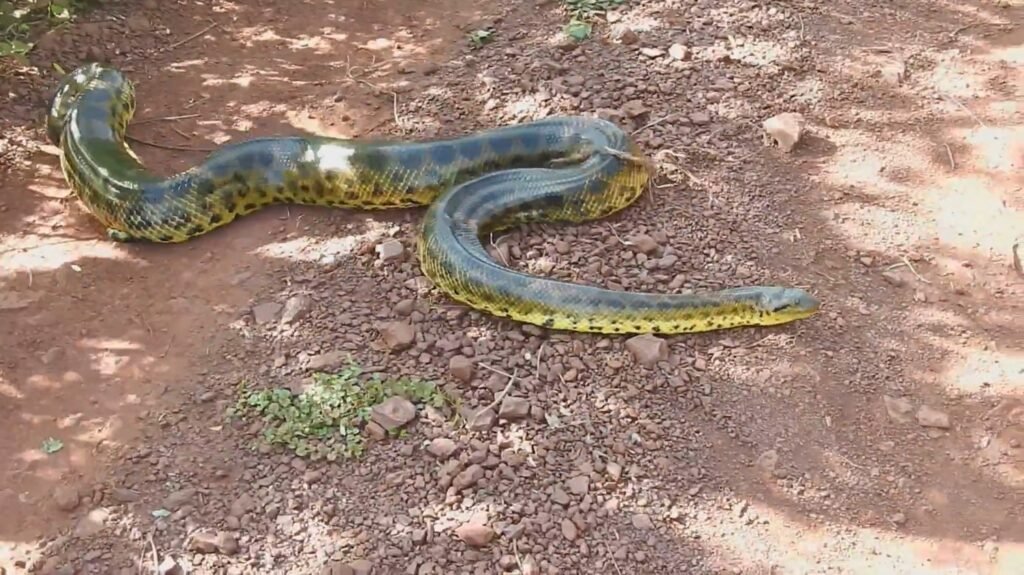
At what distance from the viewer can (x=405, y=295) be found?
20.0 ft

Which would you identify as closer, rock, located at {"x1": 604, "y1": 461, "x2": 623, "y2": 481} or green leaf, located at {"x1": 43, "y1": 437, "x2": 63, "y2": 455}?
rock, located at {"x1": 604, "y1": 461, "x2": 623, "y2": 481}

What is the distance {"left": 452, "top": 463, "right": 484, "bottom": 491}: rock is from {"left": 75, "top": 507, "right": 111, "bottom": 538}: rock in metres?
1.69

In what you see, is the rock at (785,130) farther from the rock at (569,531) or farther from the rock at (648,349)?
the rock at (569,531)

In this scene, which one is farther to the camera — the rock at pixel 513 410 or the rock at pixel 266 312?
the rock at pixel 266 312

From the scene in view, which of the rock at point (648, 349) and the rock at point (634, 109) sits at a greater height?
the rock at point (634, 109)

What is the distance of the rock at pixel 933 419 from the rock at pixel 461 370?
2.45 metres

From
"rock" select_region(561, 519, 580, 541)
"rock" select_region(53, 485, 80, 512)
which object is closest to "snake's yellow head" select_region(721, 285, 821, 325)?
"rock" select_region(561, 519, 580, 541)

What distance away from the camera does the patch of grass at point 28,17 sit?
7781 mm

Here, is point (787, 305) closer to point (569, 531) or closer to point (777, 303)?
point (777, 303)

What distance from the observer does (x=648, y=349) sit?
18.4ft

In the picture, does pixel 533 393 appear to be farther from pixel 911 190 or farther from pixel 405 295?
pixel 911 190

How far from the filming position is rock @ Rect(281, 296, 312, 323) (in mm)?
5902

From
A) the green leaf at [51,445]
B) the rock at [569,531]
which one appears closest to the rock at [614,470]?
the rock at [569,531]

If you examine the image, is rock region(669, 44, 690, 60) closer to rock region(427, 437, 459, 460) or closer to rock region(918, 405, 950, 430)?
rock region(918, 405, 950, 430)
